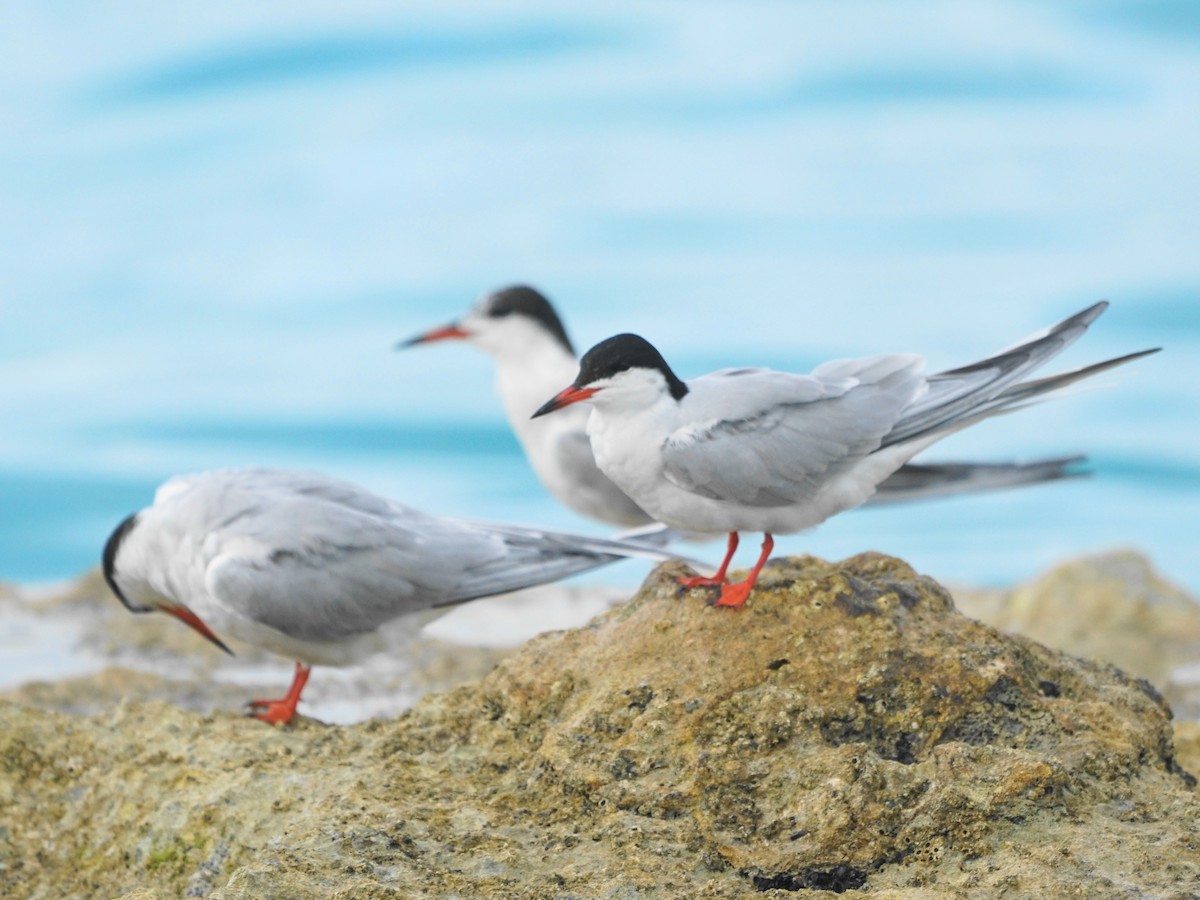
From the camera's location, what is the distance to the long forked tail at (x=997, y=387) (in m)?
4.14

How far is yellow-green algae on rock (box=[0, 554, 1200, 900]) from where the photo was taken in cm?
297

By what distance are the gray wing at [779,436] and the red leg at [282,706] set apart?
1.59 meters

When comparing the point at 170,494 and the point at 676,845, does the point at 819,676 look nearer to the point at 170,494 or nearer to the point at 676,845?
the point at 676,845

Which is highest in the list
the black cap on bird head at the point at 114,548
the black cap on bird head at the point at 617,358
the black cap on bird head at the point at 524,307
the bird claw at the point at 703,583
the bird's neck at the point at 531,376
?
the black cap on bird head at the point at 617,358

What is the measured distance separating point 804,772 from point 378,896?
2.83 ft

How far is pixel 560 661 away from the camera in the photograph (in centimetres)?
370

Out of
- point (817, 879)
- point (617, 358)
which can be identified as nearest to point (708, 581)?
point (617, 358)

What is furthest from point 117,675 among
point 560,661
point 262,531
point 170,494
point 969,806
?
point 969,806

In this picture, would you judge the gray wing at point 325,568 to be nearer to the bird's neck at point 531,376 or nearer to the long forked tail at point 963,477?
the long forked tail at point 963,477

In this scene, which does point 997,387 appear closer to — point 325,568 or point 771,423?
point 771,423

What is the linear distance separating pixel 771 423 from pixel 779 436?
0.04m

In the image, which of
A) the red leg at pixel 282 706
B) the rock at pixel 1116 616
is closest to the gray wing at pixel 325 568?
the red leg at pixel 282 706

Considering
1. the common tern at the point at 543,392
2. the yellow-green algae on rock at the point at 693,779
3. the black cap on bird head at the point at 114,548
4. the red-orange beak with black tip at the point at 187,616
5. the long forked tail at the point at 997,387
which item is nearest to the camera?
the yellow-green algae on rock at the point at 693,779

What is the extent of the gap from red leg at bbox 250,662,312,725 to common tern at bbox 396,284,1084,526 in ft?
8.78
